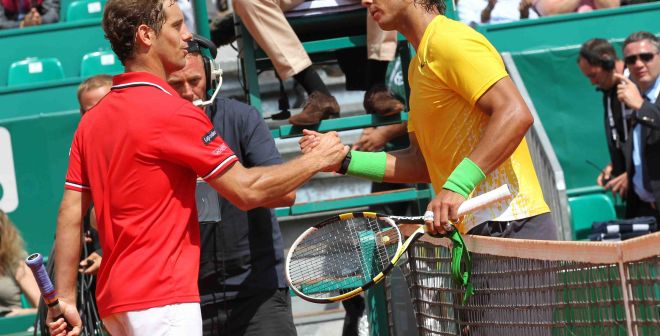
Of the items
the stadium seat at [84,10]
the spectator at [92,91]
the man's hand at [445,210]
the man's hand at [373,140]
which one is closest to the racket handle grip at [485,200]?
the man's hand at [445,210]

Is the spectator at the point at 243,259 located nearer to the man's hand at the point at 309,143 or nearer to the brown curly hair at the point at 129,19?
the man's hand at the point at 309,143

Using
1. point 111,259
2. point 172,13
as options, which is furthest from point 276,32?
point 111,259

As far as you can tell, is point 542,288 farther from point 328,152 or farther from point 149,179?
point 149,179

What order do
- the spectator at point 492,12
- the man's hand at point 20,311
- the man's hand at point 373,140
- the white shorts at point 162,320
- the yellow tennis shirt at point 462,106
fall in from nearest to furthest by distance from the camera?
1. the white shorts at point 162,320
2. the yellow tennis shirt at point 462,106
3. the man's hand at point 373,140
4. the man's hand at point 20,311
5. the spectator at point 492,12

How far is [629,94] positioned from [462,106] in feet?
13.5

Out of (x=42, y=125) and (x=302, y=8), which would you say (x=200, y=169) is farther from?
(x=42, y=125)

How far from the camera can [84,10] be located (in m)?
10.7

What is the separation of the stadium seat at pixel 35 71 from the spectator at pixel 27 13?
3.47 ft

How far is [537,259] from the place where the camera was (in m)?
2.98

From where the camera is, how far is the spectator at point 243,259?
13.6 feet

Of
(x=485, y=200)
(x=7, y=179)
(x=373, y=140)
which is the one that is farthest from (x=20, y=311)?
(x=485, y=200)

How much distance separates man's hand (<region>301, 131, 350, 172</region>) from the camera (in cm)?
375

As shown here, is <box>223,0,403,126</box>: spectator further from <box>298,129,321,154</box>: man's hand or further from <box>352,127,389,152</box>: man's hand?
<box>298,129,321,154</box>: man's hand

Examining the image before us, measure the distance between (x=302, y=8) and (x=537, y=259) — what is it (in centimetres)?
308
